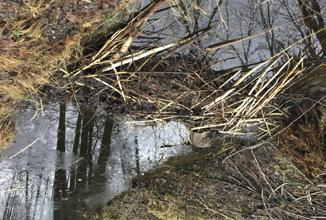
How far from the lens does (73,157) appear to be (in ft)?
10.6

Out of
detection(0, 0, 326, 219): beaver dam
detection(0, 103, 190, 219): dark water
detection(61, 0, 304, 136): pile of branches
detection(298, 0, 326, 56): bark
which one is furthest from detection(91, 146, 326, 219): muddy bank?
detection(298, 0, 326, 56): bark

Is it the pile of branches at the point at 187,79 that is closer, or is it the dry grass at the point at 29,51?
the dry grass at the point at 29,51

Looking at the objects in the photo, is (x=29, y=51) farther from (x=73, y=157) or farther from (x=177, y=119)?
(x=177, y=119)

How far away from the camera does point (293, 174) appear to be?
337 cm

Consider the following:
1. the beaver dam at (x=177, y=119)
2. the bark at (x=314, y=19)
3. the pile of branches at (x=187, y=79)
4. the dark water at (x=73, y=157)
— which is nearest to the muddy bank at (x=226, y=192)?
the beaver dam at (x=177, y=119)

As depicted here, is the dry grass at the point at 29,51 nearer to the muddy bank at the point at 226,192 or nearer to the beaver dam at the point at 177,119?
the beaver dam at the point at 177,119

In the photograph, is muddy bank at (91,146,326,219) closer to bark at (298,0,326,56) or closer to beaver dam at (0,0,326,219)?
beaver dam at (0,0,326,219)

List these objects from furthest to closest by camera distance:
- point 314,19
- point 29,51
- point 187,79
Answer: point 314,19 < point 187,79 < point 29,51

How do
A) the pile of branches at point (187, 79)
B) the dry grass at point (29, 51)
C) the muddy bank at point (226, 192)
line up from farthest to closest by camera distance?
the muddy bank at point (226, 192)
the pile of branches at point (187, 79)
the dry grass at point (29, 51)

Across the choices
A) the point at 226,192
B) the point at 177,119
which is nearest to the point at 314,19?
the point at 177,119

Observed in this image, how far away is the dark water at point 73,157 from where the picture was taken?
3146 millimetres

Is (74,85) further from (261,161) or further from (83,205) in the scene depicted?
(261,161)

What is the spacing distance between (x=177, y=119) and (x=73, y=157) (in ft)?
2.82

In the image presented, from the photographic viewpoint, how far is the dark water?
124 inches
